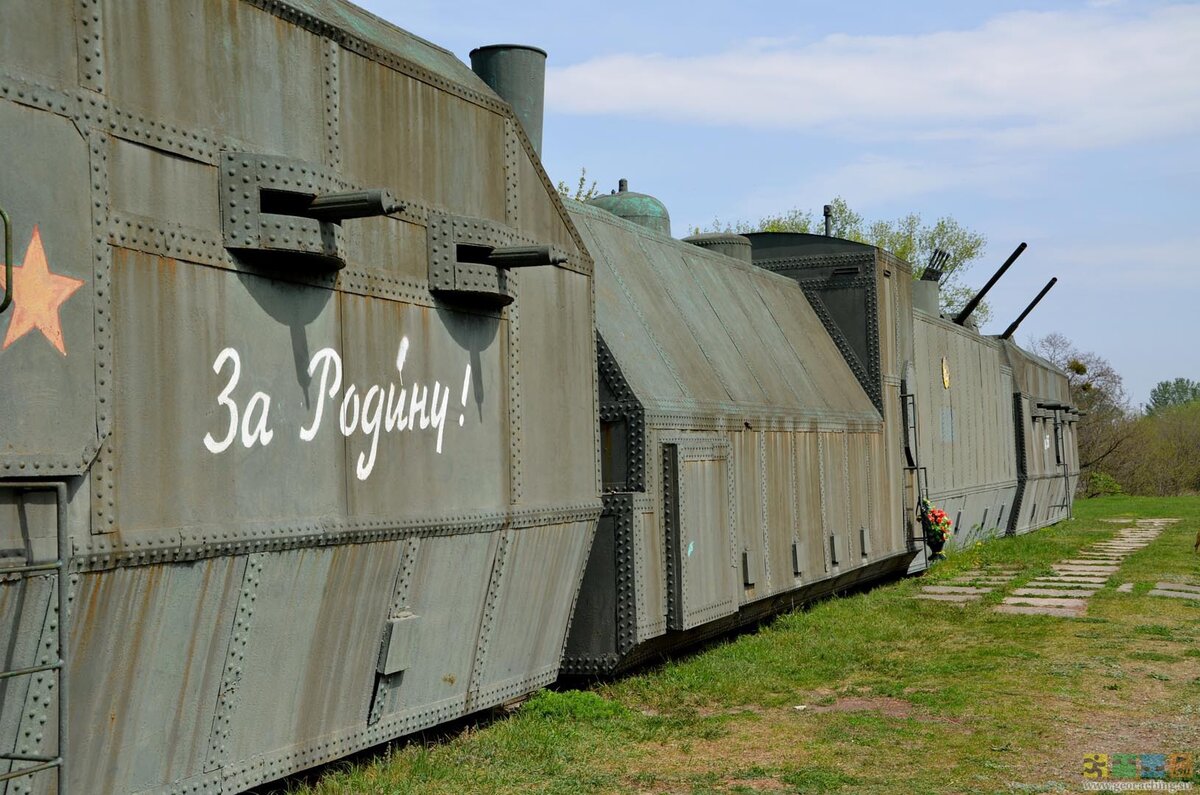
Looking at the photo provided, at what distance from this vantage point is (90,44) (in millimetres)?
5000

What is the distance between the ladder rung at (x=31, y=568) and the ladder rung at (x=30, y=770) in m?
0.66

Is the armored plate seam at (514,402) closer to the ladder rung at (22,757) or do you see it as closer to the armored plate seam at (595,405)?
the armored plate seam at (595,405)

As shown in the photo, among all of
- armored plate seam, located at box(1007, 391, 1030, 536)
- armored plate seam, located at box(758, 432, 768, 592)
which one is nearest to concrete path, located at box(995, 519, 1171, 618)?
armored plate seam, located at box(1007, 391, 1030, 536)

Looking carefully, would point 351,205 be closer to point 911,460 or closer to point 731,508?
point 731,508

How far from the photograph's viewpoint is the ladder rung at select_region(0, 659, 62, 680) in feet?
14.5

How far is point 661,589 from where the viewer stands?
9.48 meters

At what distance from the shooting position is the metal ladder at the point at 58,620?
453 cm

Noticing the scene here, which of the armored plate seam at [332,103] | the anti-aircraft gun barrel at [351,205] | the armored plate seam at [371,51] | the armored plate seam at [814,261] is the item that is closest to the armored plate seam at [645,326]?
the armored plate seam at [371,51]

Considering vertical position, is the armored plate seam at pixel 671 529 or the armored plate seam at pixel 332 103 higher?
the armored plate seam at pixel 332 103

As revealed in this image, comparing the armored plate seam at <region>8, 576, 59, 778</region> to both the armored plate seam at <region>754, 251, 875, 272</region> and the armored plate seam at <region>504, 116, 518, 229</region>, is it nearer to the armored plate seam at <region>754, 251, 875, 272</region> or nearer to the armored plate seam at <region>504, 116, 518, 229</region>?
the armored plate seam at <region>504, 116, 518, 229</region>

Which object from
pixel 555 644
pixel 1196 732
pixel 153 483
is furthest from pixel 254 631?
pixel 1196 732

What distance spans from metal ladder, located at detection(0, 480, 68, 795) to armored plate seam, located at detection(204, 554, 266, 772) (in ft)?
3.08

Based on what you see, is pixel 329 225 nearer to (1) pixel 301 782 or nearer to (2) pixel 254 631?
(2) pixel 254 631

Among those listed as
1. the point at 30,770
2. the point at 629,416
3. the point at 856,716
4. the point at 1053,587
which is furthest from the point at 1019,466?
the point at 30,770
